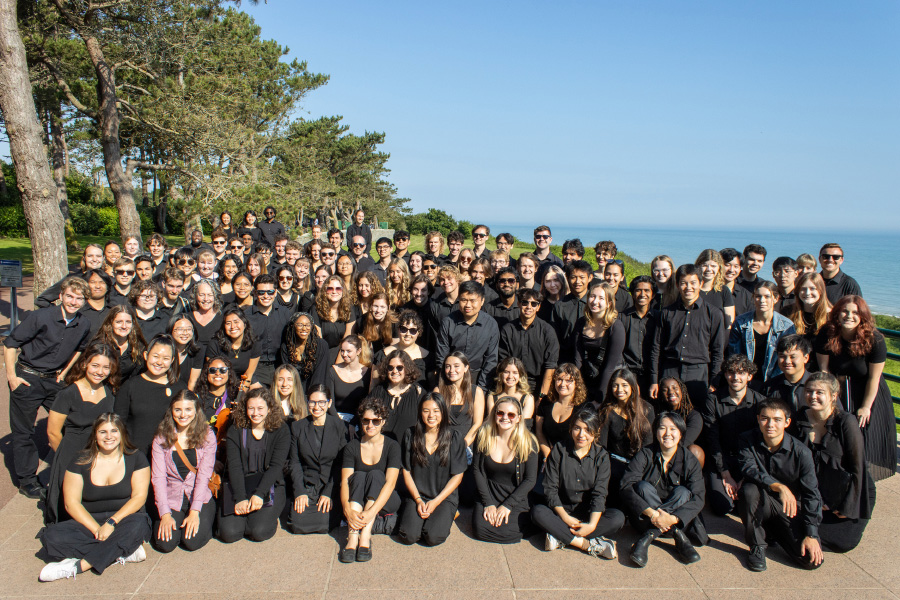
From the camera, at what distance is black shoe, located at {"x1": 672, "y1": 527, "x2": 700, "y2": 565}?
425cm

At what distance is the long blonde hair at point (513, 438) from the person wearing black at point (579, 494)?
195 millimetres

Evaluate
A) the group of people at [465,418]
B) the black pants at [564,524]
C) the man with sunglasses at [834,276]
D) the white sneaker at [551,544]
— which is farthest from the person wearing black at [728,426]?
the man with sunglasses at [834,276]

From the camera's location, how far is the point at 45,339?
5.18m

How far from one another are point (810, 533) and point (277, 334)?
15.8 feet

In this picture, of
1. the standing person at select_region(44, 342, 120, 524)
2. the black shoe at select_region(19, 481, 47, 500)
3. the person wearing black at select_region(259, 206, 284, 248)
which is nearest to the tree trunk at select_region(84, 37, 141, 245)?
the person wearing black at select_region(259, 206, 284, 248)

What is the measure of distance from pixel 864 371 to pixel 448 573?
3.70 metres

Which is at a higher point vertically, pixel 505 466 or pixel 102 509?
pixel 505 466

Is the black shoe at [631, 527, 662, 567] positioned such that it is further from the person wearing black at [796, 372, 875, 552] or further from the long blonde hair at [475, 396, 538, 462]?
the person wearing black at [796, 372, 875, 552]

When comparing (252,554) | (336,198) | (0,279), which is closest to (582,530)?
(252,554)

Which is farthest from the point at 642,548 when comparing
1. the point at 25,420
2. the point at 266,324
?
the point at 25,420

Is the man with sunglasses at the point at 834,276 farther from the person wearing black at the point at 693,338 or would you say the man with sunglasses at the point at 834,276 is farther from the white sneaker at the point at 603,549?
the white sneaker at the point at 603,549

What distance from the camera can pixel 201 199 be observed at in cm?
1566

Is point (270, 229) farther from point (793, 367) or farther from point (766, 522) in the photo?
point (766, 522)

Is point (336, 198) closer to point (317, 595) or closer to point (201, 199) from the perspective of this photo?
point (201, 199)
